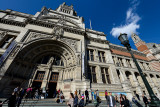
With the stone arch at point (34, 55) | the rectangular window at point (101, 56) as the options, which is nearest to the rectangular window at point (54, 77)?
the stone arch at point (34, 55)

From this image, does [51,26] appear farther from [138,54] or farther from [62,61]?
[138,54]

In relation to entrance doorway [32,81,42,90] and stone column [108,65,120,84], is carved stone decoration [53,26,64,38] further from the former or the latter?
stone column [108,65,120,84]

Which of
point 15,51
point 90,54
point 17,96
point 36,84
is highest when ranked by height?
point 90,54

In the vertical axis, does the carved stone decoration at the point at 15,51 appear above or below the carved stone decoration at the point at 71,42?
below

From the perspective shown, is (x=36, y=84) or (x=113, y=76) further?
(x=113, y=76)

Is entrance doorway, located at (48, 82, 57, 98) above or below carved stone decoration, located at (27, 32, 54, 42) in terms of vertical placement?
below

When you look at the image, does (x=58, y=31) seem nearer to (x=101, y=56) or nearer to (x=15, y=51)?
(x=15, y=51)

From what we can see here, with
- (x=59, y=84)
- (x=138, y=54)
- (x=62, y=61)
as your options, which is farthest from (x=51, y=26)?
(x=138, y=54)

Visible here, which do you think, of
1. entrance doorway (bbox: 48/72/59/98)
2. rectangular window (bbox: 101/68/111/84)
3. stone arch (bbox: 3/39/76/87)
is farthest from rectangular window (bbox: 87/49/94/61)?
entrance doorway (bbox: 48/72/59/98)

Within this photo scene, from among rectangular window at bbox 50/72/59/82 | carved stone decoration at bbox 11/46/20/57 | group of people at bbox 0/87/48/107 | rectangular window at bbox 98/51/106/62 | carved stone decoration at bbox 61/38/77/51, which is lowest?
group of people at bbox 0/87/48/107

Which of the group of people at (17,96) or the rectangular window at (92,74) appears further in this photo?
the rectangular window at (92,74)

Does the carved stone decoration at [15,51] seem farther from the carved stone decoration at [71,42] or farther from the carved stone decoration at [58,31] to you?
the carved stone decoration at [71,42]

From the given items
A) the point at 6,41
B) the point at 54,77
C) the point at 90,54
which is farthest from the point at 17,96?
the point at 90,54

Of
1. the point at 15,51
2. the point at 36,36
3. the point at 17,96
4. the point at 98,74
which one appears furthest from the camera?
the point at 98,74
